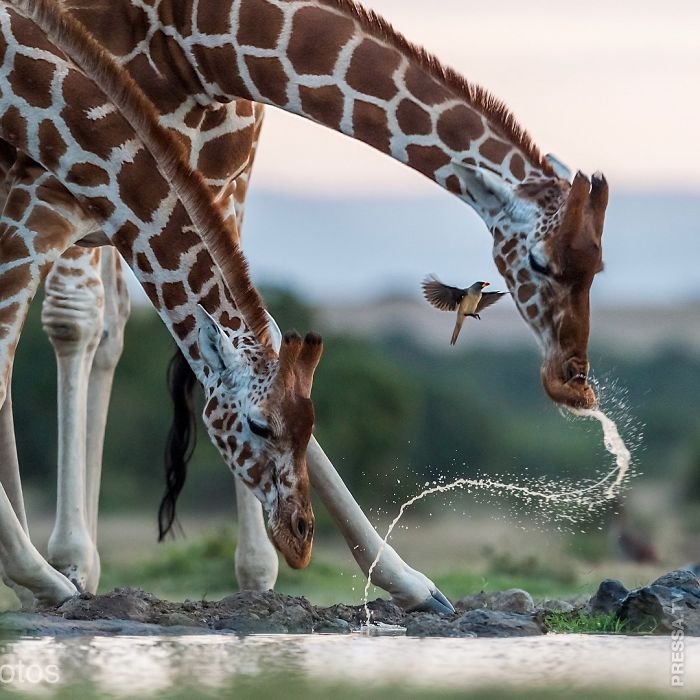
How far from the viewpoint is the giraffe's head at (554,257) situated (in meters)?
7.14

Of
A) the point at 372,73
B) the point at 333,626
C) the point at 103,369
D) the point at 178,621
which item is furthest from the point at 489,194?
the point at 103,369

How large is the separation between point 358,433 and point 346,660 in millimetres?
12505

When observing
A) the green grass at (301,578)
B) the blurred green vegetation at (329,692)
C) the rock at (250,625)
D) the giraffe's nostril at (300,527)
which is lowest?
the green grass at (301,578)

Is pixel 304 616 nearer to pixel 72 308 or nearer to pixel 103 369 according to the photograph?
pixel 72 308

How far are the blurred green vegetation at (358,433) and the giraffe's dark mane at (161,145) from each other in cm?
950

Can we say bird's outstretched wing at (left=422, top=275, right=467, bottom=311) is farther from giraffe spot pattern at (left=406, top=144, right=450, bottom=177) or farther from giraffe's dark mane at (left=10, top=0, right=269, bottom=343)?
giraffe's dark mane at (left=10, top=0, right=269, bottom=343)

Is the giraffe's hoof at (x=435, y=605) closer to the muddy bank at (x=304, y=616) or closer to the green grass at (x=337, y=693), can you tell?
the muddy bank at (x=304, y=616)

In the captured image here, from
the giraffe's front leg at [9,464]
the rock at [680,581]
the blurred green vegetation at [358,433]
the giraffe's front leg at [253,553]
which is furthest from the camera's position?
the blurred green vegetation at [358,433]

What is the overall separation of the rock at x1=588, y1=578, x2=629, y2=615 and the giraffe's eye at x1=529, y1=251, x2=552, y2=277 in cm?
106

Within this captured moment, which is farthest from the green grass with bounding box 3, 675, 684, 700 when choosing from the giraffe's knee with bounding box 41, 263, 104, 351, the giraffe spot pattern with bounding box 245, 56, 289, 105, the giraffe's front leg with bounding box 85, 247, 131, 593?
the giraffe's front leg with bounding box 85, 247, 131, 593

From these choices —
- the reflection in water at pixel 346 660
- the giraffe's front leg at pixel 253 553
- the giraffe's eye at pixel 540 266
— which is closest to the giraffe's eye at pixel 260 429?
the reflection in water at pixel 346 660

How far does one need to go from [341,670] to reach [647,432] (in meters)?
19.6

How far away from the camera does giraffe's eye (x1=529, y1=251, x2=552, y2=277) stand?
7195 mm

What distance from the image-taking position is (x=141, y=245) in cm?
686
